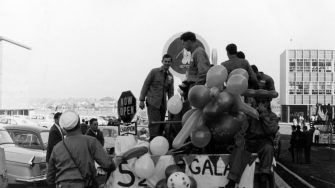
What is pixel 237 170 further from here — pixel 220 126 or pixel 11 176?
pixel 11 176

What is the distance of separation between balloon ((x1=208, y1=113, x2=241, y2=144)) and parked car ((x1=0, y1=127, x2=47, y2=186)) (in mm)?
6988

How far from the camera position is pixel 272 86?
8.05 meters

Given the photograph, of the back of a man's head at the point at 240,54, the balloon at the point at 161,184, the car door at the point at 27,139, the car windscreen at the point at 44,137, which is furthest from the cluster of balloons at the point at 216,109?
the car windscreen at the point at 44,137

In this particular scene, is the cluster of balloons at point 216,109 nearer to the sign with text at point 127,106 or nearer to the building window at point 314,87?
the sign with text at point 127,106

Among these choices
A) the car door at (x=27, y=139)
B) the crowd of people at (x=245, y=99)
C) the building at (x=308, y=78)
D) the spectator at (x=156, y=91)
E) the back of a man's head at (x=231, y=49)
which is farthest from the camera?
the building at (x=308, y=78)

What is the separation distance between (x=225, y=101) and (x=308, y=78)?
111074 mm

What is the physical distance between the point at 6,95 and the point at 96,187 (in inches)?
3341

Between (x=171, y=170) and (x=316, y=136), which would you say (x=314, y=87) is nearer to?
(x=316, y=136)

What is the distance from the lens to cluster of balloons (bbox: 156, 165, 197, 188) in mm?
5820

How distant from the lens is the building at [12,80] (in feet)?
277

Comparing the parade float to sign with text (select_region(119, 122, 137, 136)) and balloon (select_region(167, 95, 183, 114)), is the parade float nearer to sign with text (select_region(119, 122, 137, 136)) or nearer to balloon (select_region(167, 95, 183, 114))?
balloon (select_region(167, 95, 183, 114))

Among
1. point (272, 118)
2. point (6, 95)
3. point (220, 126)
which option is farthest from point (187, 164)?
point (6, 95)

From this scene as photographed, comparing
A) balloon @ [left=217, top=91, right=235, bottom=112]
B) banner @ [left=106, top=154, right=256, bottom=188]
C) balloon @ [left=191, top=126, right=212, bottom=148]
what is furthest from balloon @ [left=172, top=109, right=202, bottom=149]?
balloon @ [left=217, top=91, right=235, bottom=112]

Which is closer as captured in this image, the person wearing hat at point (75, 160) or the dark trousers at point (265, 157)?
the person wearing hat at point (75, 160)
